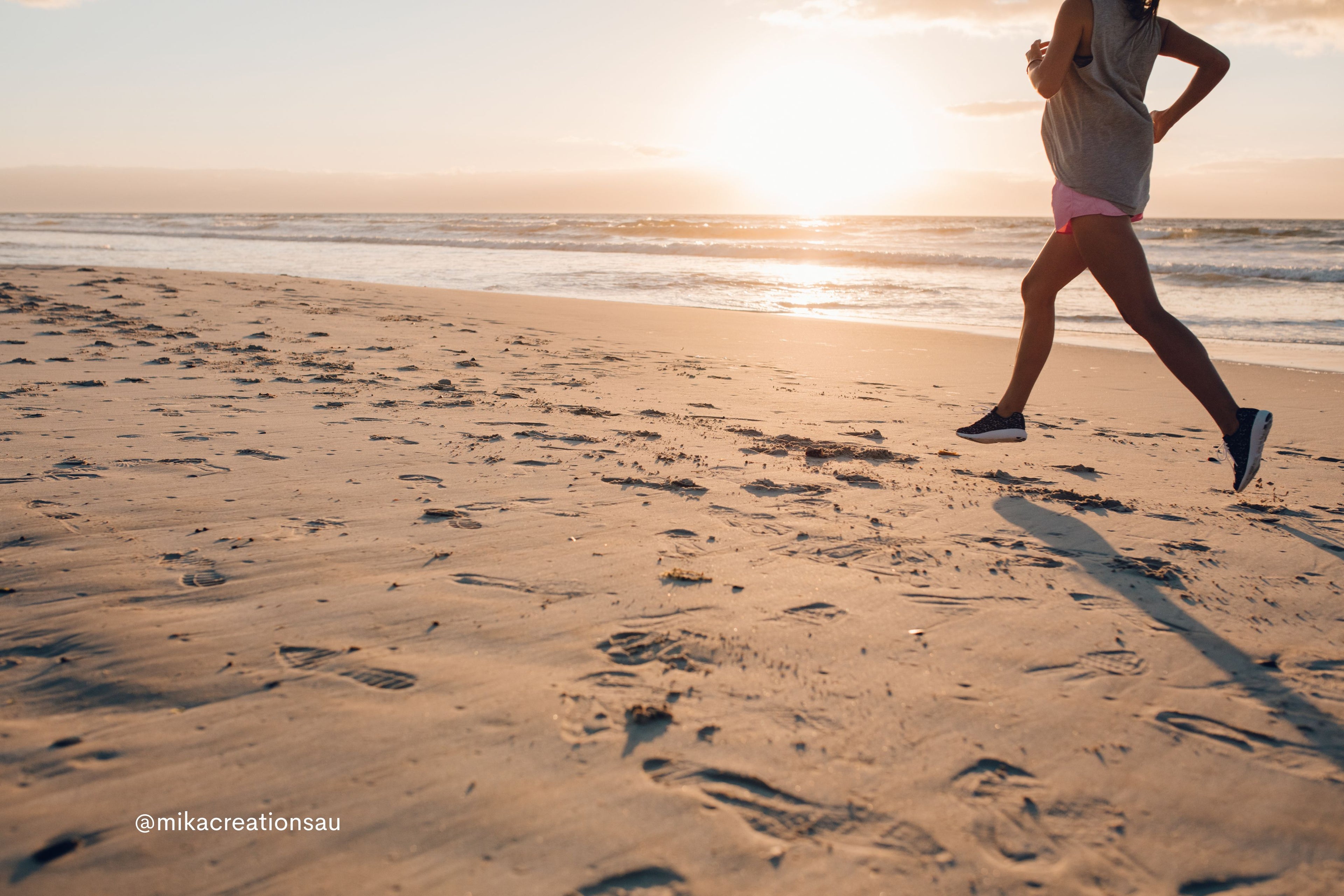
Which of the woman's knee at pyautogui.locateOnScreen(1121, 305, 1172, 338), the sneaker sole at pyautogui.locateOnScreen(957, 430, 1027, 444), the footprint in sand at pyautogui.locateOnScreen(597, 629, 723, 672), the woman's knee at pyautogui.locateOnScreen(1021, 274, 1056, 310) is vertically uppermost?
the woman's knee at pyautogui.locateOnScreen(1021, 274, 1056, 310)

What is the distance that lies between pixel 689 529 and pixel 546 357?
3.46 m

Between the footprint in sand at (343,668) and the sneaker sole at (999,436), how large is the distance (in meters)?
2.34

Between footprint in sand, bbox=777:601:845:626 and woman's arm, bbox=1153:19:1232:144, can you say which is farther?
woman's arm, bbox=1153:19:1232:144

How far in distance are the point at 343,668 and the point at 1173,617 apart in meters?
1.74

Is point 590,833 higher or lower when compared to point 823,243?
lower

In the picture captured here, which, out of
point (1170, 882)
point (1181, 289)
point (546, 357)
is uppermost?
point (1181, 289)

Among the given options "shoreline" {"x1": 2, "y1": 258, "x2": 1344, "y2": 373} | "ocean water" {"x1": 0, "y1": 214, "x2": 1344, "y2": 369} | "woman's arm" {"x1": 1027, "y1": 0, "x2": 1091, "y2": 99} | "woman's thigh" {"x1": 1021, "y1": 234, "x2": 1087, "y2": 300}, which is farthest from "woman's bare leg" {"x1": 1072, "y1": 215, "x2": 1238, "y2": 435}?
"ocean water" {"x1": 0, "y1": 214, "x2": 1344, "y2": 369}

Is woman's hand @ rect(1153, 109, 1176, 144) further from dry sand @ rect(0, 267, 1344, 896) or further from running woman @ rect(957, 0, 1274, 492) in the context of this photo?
dry sand @ rect(0, 267, 1344, 896)

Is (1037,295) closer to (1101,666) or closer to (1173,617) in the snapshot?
(1173,617)

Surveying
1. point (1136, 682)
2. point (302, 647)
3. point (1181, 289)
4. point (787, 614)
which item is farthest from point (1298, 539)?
point (1181, 289)

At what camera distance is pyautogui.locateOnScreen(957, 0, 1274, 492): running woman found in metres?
2.57

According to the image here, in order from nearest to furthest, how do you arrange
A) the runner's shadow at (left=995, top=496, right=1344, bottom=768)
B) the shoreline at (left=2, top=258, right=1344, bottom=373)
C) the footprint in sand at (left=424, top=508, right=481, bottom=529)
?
the runner's shadow at (left=995, top=496, right=1344, bottom=768), the footprint in sand at (left=424, top=508, right=481, bottom=529), the shoreline at (left=2, top=258, right=1344, bottom=373)

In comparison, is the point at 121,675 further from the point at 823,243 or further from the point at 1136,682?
the point at 823,243

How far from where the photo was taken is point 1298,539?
2.34 metres
